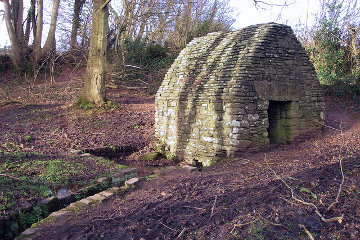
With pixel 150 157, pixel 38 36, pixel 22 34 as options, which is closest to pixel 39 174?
pixel 150 157

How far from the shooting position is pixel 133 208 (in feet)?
11.7

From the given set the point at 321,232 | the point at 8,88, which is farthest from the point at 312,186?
the point at 8,88

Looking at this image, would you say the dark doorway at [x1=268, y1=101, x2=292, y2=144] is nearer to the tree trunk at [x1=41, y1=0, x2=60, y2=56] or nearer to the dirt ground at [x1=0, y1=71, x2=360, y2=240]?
the dirt ground at [x1=0, y1=71, x2=360, y2=240]

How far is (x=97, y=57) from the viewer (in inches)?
427

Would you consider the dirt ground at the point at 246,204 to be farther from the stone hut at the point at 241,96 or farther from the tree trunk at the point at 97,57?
the tree trunk at the point at 97,57

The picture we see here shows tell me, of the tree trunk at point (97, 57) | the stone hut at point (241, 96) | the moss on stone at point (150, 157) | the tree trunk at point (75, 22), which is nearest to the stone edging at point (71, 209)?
the stone hut at point (241, 96)

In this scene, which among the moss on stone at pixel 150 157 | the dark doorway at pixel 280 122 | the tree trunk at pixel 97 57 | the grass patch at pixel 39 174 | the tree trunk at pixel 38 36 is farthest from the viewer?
the tree trunk at pixel 38 36

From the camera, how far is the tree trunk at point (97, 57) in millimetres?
10625

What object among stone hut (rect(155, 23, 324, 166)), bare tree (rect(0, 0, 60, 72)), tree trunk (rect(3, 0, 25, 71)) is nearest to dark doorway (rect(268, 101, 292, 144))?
stone hut (rect(155, 23, 324, 166))

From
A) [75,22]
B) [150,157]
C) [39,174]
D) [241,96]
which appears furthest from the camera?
[75,22]

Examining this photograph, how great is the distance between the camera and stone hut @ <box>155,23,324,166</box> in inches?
249

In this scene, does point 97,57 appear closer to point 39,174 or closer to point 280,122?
point 39,174

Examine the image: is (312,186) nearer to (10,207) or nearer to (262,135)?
(262,135)

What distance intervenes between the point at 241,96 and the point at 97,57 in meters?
6.75
